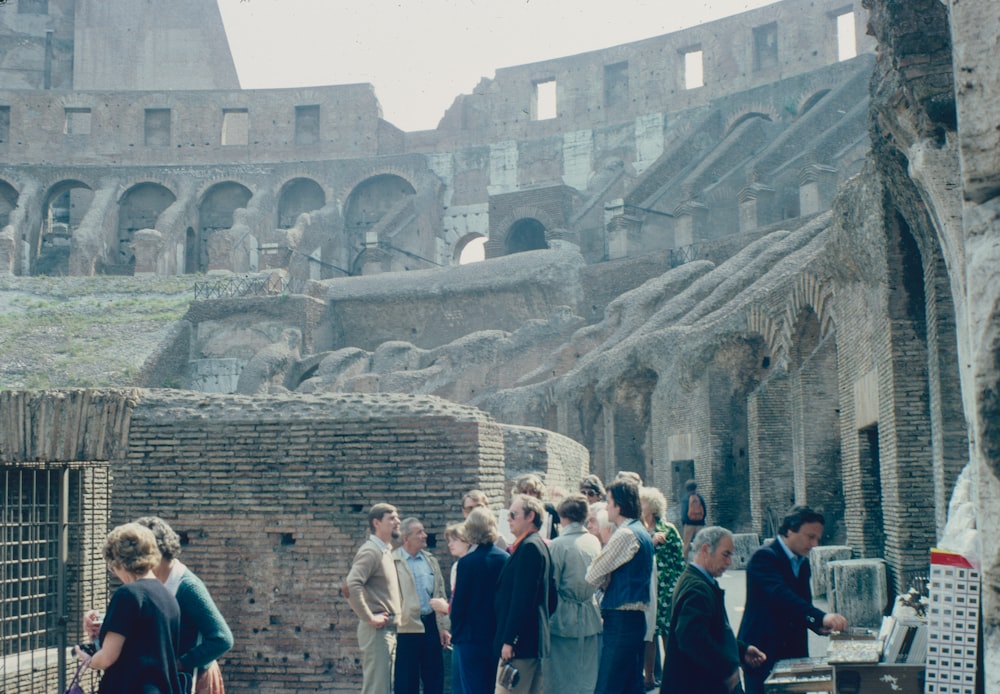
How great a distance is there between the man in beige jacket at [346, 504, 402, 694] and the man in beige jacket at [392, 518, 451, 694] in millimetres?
63

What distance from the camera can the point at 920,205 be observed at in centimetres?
733

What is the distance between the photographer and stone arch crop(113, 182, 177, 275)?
43.3 meters

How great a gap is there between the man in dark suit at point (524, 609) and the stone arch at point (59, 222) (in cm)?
3882

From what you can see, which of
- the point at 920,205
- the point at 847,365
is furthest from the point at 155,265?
the point at 920,205

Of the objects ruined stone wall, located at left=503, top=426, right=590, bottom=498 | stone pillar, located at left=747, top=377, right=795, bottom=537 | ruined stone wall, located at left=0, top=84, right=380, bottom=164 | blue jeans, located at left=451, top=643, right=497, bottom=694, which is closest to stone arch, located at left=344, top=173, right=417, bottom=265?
ruined stone wall, located at left=0, top=84, right=380, bottom=164

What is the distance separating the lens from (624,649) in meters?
5.64

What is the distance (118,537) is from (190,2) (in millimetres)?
52343

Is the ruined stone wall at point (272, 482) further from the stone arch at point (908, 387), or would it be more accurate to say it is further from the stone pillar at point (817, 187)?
the stone pillar at point (817, 187)

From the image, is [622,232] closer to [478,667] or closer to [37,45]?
[478,667]

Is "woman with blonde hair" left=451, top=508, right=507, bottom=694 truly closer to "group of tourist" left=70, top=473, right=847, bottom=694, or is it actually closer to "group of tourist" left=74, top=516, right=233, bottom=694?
"group of tourist" left=70, top=473, right=847, bottom=694

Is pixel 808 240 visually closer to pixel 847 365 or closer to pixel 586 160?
pixel 847 365

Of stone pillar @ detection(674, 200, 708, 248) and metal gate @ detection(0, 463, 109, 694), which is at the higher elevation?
stone pillar @ detection(674, 200, 708, 248)

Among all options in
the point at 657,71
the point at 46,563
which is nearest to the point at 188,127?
the point at 657,71

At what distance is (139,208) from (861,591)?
40518mm
